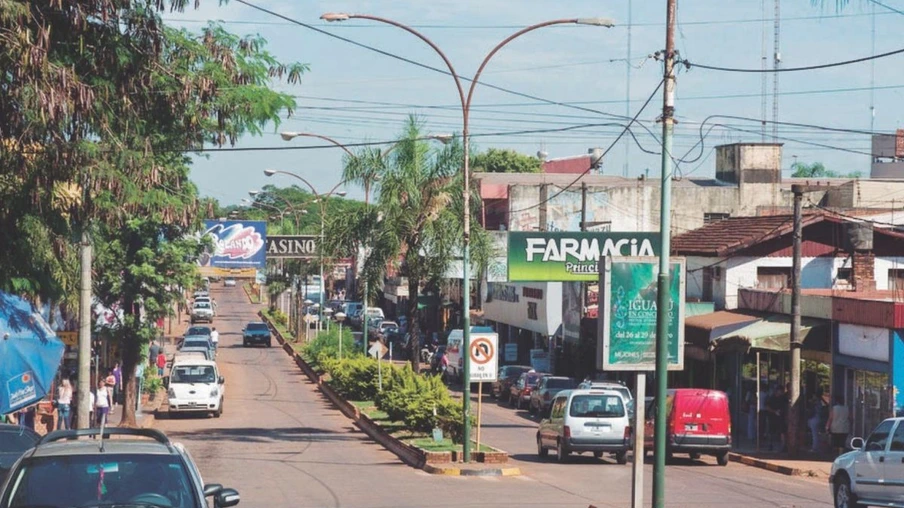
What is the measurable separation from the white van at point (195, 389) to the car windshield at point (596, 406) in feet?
56.2

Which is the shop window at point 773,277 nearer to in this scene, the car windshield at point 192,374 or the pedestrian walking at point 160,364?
the car windshield at point 192,374

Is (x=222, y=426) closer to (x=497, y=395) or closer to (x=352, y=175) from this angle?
(x=352, y=175)

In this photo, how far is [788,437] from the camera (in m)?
35.8

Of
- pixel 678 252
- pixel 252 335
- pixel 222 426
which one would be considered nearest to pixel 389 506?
pixel 222 426

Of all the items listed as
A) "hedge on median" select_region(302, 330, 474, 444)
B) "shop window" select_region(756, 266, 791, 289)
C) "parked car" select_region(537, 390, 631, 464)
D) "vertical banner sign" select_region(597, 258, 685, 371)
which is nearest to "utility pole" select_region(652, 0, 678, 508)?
"vertical banner sign" select_region(597, 258, 685, 371)

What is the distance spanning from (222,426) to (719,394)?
1690cm

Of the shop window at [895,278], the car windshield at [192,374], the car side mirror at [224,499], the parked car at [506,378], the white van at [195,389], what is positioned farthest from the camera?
the parked car at [506,378]

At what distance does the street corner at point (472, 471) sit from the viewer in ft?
93.2

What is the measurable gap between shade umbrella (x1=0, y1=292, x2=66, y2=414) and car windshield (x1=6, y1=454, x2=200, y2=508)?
36.9 ft

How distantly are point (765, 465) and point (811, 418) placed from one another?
4.49m

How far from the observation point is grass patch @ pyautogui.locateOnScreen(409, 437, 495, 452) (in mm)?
30603

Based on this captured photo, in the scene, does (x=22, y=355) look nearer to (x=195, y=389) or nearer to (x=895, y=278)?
(x=195, y=389)

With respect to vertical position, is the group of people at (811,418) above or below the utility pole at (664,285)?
below

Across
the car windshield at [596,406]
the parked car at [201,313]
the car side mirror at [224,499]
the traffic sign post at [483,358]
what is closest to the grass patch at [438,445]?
the traffic sign post at [483,358]
